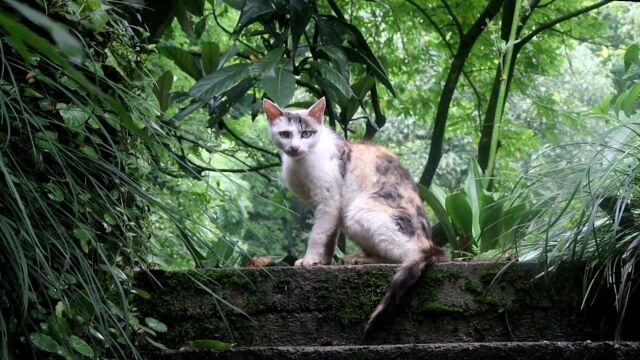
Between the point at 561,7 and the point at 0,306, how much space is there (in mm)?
5445

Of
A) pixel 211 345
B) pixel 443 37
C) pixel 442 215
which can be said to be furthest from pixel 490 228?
pixel 443 37

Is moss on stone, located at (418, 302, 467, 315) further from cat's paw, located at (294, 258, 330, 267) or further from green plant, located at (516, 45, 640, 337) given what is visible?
cat's paw, located at (294, 258, 330, 267)

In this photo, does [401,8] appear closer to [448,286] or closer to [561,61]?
[561,61]

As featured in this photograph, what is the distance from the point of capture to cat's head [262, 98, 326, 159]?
3.63m

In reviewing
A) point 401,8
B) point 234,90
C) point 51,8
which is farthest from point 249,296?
point 401,8

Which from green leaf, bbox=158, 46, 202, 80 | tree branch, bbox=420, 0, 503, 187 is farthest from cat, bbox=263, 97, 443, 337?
tree branch, bbox=420, 0, 503, 187

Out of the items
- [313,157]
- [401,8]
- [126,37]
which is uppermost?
[401,8]

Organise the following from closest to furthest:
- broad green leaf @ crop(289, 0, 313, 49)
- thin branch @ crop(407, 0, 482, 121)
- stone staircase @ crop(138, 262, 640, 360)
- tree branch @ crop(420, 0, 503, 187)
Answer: stone staircase @ crop(138, 262, 640, 360), broad green leaf @ crop(289, 0, 313, 49), tree branch @ crop(420, 0, 503, 187), thin branch @ crop(407, 0, 482, 121)

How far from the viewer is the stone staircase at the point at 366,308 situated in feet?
8.76

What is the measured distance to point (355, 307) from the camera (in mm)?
2695

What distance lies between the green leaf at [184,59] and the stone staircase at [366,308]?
204 cm

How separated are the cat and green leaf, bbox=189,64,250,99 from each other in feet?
0.74

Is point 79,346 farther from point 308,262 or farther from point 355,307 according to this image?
point 308,262

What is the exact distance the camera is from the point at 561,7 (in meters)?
6.12
